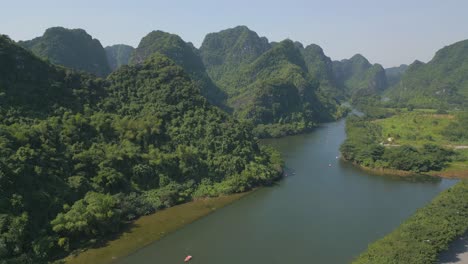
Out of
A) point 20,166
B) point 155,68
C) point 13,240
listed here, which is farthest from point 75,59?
point 13,240

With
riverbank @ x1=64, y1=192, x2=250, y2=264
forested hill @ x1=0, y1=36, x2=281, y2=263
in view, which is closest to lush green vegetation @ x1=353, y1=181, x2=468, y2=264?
riverbank @ x1=64, y1=192, x2=250, y2=264

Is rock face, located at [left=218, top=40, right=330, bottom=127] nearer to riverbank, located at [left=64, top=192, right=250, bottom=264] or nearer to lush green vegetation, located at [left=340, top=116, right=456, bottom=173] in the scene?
lush green vegetation, located at [left=340, top=116, right=456, bottom=173]

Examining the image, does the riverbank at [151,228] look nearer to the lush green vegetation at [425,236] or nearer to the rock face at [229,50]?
the lush green vegetation at [425,236]

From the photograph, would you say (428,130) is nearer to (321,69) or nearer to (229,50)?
(229,50)

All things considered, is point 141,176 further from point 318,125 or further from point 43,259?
point 318,125

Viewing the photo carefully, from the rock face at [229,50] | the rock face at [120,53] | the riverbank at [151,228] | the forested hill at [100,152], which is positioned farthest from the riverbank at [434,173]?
the rock face at [120,53]

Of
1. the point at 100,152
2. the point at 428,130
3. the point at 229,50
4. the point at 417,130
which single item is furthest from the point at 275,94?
the point at 229,50
